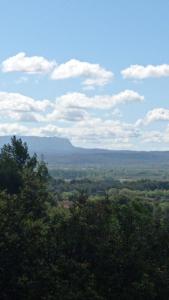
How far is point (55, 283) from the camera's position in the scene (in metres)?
39.2

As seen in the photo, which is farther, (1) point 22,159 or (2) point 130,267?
(1) point 22,159

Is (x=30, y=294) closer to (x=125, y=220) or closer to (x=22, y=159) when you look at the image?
(x=125, y=220)

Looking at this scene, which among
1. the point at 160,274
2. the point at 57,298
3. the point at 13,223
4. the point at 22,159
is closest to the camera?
the point at 57,298

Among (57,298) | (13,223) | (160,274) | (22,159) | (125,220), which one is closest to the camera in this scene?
(57,298)

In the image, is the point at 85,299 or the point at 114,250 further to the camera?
the point at 114,250

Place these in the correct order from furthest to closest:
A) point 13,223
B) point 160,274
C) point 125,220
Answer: point 125,220 < point 160,274 < point 13,223

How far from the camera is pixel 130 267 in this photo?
146 feet

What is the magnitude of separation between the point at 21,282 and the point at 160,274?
44.8 ft

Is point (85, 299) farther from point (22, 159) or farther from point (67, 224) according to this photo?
point (22, 159)

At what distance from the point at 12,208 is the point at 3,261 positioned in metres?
6.04

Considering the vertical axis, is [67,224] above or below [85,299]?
above

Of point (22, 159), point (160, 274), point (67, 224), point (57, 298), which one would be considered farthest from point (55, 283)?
point (22, 159)

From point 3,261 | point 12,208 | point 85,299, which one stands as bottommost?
point 85,299

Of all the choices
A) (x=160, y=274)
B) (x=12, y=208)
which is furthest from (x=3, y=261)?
(x=160, y=274)
